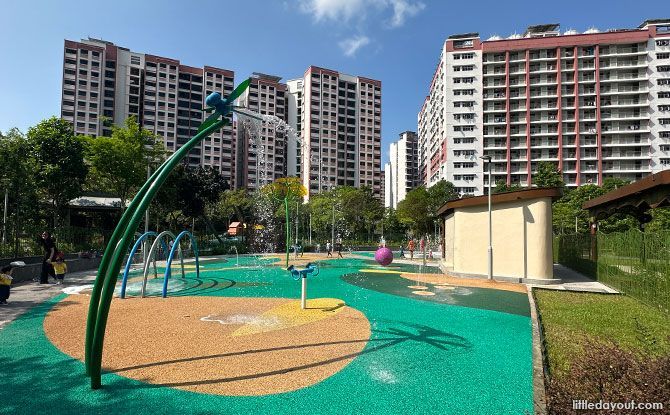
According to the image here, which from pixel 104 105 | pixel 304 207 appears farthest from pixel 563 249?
pixel 104 105

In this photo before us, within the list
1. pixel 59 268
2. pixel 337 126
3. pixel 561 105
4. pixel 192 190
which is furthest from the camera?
pixel 337 126

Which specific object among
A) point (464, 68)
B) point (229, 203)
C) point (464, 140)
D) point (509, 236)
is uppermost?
point (464, 68)

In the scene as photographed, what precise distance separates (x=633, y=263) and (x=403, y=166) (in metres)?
141

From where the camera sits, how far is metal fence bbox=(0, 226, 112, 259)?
17734mm

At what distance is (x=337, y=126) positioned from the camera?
114m

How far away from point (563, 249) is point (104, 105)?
104 meters

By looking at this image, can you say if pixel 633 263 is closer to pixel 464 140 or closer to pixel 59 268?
pixel 59 268

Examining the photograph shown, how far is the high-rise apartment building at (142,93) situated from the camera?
295 feet

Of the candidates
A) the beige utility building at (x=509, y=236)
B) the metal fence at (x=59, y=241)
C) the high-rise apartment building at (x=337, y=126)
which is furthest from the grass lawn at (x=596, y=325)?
the high-rise apartment building at (x=337, y=126)

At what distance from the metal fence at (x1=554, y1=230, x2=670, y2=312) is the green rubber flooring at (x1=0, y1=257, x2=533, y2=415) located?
401 centimetres

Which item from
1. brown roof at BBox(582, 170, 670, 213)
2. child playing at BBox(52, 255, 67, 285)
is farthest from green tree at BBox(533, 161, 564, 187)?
child playing at BBox(52, 255, 67, 285)

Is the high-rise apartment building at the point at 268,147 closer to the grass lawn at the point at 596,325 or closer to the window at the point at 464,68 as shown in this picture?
the window at the point at 464,68

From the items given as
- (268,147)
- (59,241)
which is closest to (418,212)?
(59,241)

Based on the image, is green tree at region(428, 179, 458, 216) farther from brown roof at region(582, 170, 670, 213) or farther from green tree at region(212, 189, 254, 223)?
brown roof at region(582, 170, 670, 213)
